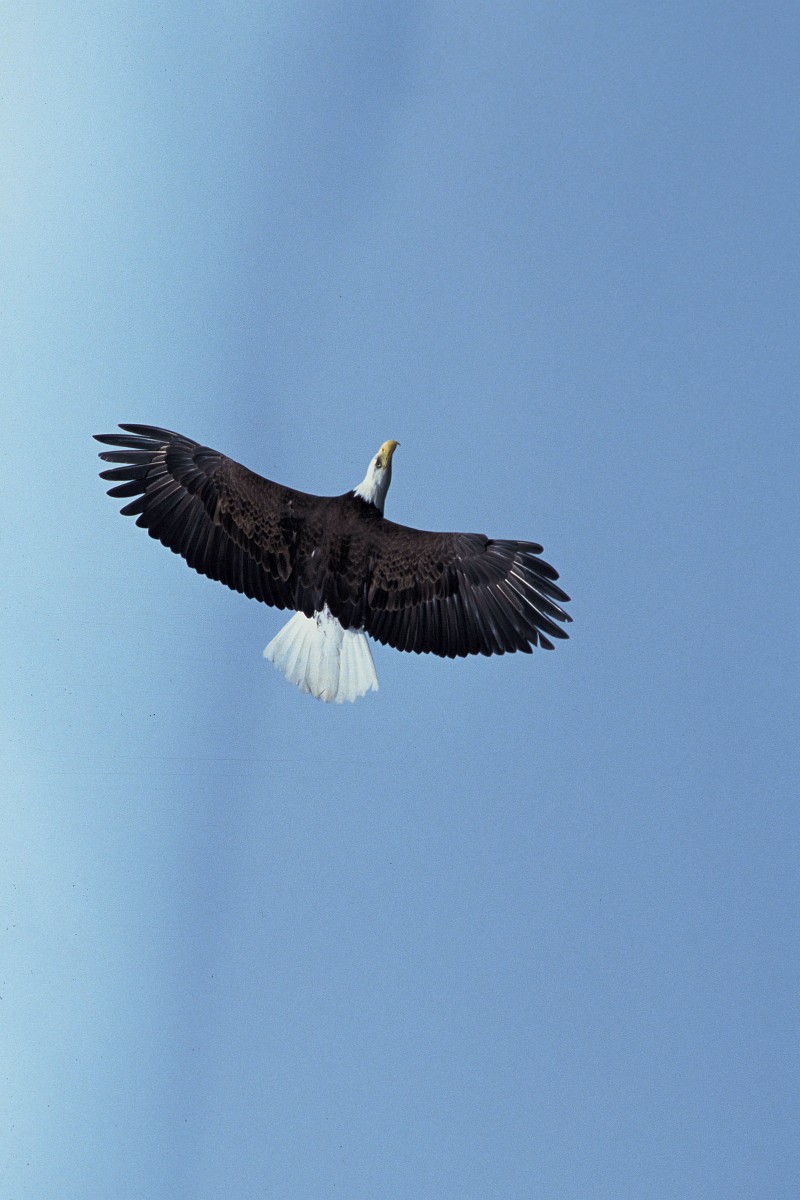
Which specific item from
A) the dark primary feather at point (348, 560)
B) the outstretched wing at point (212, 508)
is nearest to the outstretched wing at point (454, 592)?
the dark primary feather at point (348, 560)

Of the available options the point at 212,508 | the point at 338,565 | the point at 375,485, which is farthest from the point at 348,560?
the point at 212,508

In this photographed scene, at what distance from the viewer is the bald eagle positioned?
7.38m

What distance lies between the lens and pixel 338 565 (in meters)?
7.50

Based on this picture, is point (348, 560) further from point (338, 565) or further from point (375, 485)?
point (375, 485)

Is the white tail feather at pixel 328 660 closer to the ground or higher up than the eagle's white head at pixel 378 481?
closer to the ground

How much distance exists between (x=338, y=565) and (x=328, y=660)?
0.49 meters

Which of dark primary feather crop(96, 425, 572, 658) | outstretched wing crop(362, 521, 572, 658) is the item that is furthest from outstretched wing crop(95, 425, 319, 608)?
outstretched wing crop(362, 521, 572, 658)

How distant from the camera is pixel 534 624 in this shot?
24.0 feet

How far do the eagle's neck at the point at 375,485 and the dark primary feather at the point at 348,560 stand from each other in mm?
53

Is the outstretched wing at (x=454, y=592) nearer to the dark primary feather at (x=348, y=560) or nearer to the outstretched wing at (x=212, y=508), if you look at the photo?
the dark primary feather at (x=348, y=560)

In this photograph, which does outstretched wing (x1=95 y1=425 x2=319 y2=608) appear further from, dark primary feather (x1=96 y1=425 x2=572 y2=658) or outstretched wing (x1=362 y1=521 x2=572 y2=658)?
outstretched wing (x1=362 y1=521 x2=572 y2=658)

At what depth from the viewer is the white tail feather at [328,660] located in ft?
24.9

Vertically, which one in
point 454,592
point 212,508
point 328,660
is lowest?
point 328,660

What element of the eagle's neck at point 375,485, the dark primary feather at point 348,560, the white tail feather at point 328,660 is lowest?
the white tail feather at point 328,660
